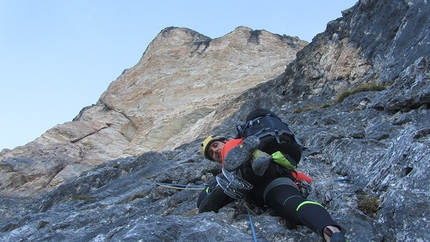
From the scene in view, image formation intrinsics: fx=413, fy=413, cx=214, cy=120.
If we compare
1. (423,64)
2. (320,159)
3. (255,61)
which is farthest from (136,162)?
(255,61)

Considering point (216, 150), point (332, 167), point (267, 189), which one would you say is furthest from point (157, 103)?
point (267, 189)

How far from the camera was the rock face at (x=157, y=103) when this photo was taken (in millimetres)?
21594

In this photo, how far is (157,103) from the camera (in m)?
34.6

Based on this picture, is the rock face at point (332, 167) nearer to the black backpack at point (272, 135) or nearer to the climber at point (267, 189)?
the climber at point (267, 189)

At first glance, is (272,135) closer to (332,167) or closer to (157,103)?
(332,167)

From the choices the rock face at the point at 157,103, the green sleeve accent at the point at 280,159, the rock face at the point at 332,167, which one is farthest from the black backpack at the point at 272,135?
the rock face at the point at 157,103

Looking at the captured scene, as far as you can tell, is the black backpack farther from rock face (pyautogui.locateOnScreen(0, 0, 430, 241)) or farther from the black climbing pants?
rock face (pyautogui.locateOnScreen(0, 0, 430, 241))

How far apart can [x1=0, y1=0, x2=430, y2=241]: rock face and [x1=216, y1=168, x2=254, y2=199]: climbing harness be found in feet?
0.60

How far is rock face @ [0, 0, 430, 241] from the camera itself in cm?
470

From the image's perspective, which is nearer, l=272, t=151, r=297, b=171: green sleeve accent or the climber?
the climber

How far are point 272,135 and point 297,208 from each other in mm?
1155

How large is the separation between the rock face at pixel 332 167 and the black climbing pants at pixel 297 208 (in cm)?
20

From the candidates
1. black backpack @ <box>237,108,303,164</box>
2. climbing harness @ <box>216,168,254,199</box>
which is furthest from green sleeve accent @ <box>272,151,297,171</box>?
climbing harness @ <box>216,168,254,199</box>

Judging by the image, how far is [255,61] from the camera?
1478 inches
